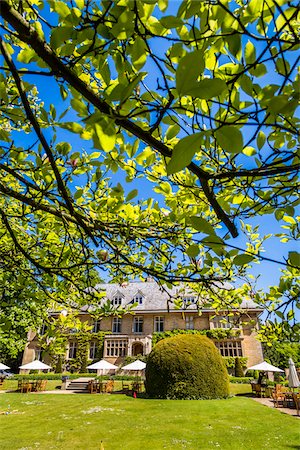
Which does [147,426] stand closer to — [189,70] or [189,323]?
[189,70]

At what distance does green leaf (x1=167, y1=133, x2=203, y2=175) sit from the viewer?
705 mm

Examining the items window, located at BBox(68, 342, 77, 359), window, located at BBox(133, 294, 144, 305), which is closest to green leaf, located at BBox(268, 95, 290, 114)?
window, located at BBox(133, 294, 144, 305)

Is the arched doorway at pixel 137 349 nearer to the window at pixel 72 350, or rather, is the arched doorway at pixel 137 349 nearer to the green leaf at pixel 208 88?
the window at pixel 72 350

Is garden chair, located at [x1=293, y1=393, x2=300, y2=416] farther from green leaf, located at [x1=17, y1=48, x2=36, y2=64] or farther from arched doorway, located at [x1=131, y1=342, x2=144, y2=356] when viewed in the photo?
arched doorway, located at [x1=131, y1=342, x2=144, y2=356]

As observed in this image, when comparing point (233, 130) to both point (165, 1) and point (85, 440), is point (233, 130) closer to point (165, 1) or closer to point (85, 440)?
point (165, 1)

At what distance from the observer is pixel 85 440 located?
907 centimetres

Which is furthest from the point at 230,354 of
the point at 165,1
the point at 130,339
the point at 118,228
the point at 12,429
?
the point at 165,1

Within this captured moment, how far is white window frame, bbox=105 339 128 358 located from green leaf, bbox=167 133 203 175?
33643 mm

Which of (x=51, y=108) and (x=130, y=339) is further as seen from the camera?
(x=130, y=339)

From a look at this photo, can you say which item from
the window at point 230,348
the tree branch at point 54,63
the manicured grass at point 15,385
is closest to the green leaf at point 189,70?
the tree branch at point 54,63

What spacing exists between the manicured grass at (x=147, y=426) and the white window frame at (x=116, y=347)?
52.1 ft

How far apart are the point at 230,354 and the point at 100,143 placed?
109 feet

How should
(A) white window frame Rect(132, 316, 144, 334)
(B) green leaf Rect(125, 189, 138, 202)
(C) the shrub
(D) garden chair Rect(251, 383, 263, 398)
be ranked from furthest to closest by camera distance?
(A) white window frame Rect(132, 316, 144, 334), (C) the shrub, (D) garden chair Rect(251, 383, 263, 398), (B) green leaf Rect(125, 189, 138, 202)

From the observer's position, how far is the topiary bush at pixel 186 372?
1620 cm
